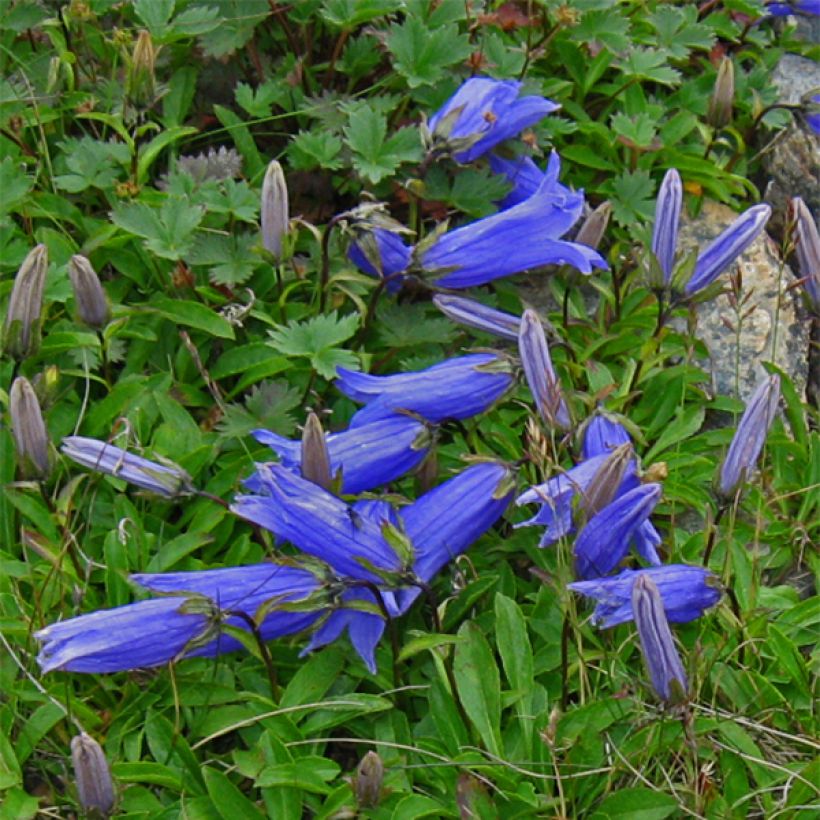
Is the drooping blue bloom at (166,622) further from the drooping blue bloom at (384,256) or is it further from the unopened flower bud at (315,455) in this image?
the drooping blue bloom at (384,256)

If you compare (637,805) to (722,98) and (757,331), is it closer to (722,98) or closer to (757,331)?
(757,331)

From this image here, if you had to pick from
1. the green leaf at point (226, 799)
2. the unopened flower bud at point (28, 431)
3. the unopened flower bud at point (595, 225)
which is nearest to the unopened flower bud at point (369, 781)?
the green leaf at point (226, 799)

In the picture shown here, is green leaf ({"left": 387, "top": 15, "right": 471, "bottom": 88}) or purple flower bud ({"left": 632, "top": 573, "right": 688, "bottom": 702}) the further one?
green leaf ({"left": 387, "top": 15, "right": 471, "bottom": 88})

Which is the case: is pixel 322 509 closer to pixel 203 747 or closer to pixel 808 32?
pixel 203 747

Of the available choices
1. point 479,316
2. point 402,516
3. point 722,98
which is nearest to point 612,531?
point 402,516

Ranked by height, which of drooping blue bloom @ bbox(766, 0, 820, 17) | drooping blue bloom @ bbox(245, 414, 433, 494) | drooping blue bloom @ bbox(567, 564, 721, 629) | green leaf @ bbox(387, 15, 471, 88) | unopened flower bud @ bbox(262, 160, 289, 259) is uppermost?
green leaf @ bbox(387, 15, 471, 88)

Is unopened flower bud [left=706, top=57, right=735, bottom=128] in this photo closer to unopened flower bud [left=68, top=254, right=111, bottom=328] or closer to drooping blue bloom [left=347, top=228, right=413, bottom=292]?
drooping blue bloom [left=347, top=228, right=413, bottom=292]

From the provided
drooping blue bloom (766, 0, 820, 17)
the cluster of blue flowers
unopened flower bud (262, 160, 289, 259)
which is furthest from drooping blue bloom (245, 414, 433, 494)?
drooping blue bloom (766, 0, 820, 17)
